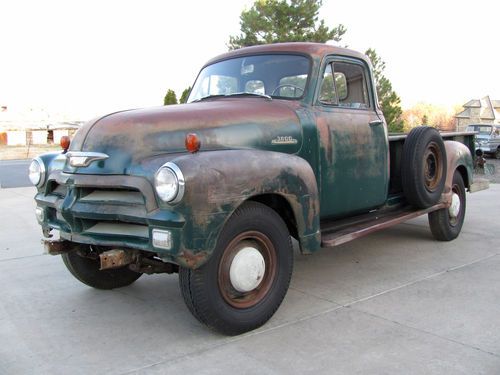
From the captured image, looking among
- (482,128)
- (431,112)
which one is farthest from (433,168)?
(431,112)

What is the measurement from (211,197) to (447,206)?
3.72 meters

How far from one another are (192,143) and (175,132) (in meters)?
0.25

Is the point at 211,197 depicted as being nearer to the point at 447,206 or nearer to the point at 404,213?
the point at 404,213

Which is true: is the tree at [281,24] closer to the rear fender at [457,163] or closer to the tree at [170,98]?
the tree at [170,98]

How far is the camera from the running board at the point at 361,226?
418 cm

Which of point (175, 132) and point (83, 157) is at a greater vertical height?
point (175, 132)

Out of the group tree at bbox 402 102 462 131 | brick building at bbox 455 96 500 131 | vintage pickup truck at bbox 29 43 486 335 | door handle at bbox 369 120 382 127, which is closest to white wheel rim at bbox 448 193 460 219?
vintage pickup truck at bbox 29 43 486 335

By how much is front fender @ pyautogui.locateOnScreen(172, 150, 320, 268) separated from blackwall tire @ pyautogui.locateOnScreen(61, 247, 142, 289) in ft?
5.06

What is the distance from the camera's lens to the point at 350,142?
182 inches

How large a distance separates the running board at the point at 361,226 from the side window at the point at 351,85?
3.65ft

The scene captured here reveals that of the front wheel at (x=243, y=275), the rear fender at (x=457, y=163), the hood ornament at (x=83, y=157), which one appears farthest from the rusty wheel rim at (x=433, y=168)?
the hood ornament at (x=83, y=157)

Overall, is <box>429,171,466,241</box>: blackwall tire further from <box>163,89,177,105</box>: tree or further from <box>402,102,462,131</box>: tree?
<box>402,102,462,131</box>: tree

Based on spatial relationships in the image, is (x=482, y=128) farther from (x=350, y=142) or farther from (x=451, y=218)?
(x=350, y=142)

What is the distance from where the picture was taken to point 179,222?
9.84ft
